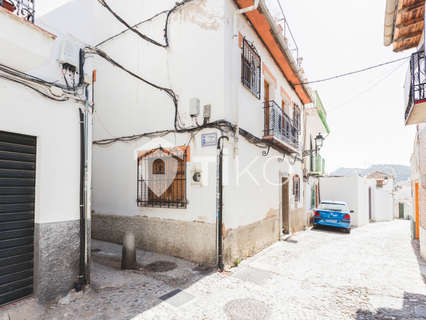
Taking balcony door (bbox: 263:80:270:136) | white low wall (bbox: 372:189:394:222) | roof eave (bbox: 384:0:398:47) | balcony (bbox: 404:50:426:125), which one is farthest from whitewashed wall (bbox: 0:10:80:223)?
white low wall (bbox: 372:189:394:222)

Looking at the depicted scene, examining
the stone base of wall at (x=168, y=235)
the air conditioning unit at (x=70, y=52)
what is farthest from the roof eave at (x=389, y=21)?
the air conditioning unit at (x=70, y=52)

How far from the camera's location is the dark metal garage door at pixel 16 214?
338 centimetres

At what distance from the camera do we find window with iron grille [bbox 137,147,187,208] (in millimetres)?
6379

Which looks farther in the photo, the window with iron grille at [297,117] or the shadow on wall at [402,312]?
the window with iron grille at [297,117]

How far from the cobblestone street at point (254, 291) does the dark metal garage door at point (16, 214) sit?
291 mm

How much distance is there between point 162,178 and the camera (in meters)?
6.88

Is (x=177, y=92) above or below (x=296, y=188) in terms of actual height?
above

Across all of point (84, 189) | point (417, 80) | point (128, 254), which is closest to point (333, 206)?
point (417, 80)

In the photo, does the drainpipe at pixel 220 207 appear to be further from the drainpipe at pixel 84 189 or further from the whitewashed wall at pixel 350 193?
the whitewashed wall at pixel 350 193

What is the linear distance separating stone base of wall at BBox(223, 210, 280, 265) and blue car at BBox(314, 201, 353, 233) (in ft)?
15.1

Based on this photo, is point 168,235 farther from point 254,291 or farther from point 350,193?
point 350,193

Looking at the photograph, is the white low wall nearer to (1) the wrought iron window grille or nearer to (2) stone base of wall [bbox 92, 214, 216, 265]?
(1) the wrought iron window grille

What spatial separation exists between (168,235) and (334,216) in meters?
9.07

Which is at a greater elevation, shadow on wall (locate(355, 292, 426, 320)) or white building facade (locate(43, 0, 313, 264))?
white building facade (locate(43, 0, 313, 264))
